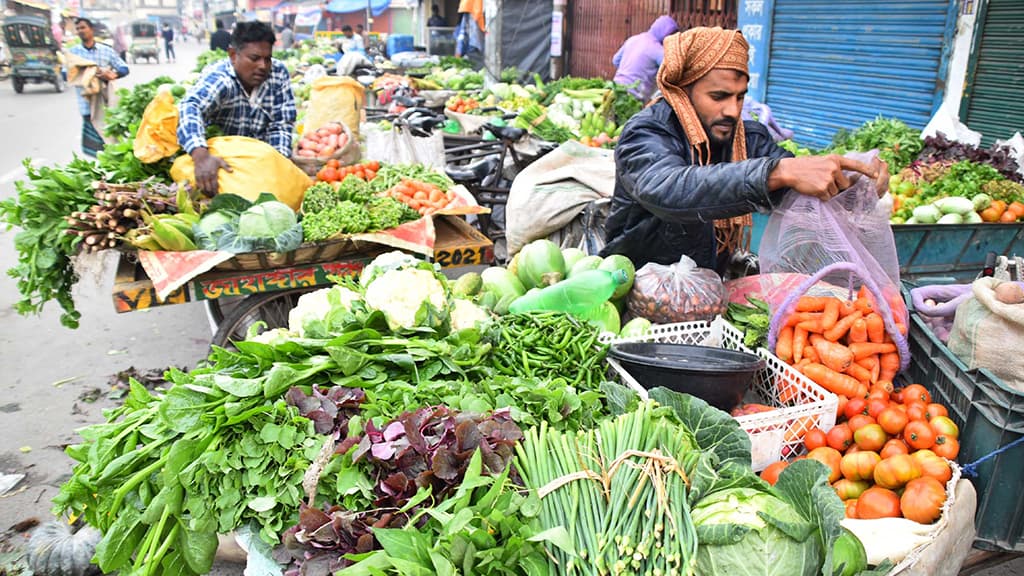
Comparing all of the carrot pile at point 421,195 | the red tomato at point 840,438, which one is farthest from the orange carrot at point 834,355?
the carrot pile at point 421,195

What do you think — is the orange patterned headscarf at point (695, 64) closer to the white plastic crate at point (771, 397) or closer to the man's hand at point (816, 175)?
the man's hand at point (816, 175)

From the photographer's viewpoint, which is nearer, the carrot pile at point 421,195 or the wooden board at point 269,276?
the wooden board at point 269,276

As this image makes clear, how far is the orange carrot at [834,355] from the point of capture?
91.1 inches

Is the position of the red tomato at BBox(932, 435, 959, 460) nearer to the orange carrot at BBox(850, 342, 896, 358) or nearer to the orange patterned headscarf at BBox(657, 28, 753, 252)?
the orange carrot at BBox(850, 342, 896, 358)

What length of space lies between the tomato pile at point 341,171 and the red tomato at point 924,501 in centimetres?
425

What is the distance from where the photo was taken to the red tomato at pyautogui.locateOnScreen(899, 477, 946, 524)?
1.83 metres

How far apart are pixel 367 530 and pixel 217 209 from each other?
289 cm

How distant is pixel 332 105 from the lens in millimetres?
7254

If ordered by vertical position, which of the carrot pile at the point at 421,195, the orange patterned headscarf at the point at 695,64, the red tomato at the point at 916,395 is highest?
the orange patterned headscarf at the point at 695,64

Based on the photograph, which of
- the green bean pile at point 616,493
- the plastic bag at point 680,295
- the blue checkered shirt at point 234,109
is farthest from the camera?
the blue checkered shirt at point 234,109

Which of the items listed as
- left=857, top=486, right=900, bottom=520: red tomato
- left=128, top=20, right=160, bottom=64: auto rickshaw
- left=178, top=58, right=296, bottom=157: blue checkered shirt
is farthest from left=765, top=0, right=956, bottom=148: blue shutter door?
left=128, top=20, right=160, bottom=64: auto rickshaw

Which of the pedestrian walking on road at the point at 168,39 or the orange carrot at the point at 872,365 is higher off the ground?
the pedestrian walking on road at the point at 168,39

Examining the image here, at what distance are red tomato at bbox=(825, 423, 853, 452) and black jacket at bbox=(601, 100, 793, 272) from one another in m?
0.75

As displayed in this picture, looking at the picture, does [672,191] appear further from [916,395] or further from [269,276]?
[269,276]
